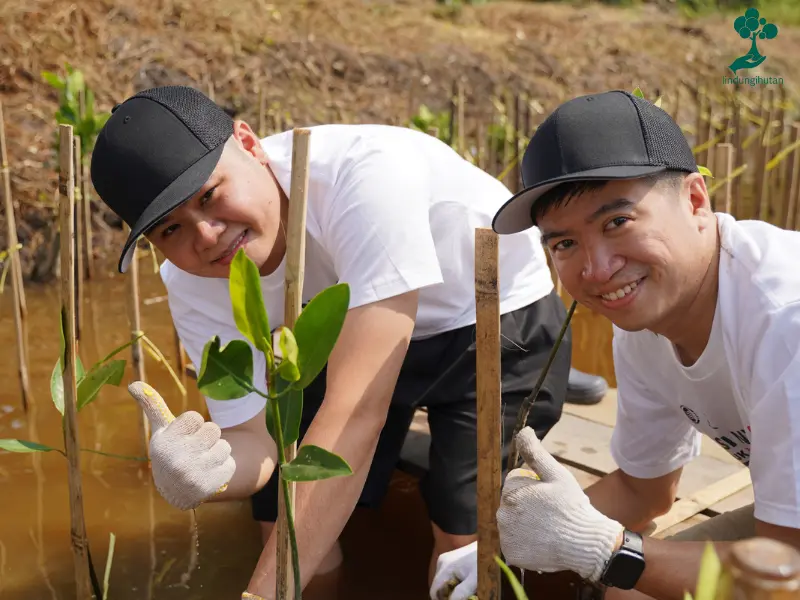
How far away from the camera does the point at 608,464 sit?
2166 millimetres

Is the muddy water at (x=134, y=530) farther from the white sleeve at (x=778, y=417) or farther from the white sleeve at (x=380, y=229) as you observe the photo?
the white sleeve at (x=778, y=417)

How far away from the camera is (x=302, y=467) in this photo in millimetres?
911

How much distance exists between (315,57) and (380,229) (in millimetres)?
5328

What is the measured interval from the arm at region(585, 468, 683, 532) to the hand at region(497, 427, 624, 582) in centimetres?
56

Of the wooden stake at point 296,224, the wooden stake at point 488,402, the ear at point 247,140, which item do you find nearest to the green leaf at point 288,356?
the wooden stake at point 296,224

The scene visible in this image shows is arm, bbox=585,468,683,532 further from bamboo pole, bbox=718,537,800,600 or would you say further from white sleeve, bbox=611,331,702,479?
bamboo pole, bbox=718,537,800,600

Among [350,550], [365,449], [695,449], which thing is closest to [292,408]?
[365,449]

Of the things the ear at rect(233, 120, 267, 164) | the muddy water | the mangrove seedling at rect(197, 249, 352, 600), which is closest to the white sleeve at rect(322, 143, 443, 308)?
the ear at rect(233, 120, 267, 164)

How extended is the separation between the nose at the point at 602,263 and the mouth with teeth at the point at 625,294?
0.03 metres

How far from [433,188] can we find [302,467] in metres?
0.87

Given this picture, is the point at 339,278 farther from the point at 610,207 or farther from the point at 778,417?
the point at 778,417

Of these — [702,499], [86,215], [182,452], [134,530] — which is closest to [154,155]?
[182,452]

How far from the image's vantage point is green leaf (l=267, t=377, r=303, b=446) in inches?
36.4

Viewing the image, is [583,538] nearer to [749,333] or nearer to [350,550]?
[749,333]
